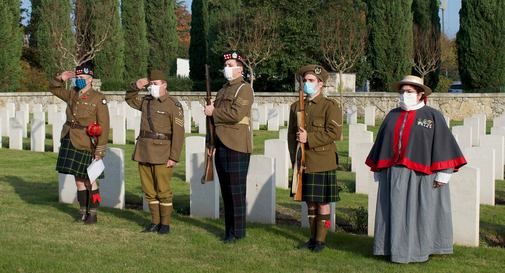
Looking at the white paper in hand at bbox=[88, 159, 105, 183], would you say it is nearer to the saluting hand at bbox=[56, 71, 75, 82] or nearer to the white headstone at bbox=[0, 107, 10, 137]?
the saluting hand at bbox=[56, 71, 75, 82]

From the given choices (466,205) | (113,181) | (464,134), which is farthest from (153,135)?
(464,134)

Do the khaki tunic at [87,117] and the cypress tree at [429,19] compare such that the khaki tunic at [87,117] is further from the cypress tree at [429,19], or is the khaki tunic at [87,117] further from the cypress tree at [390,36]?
the cypress tree at [429,19]

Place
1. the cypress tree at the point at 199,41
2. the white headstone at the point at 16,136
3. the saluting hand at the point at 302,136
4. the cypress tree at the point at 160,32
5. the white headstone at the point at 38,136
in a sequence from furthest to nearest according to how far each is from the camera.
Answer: the cypress tree at the point at 160,32 < the cypress tree at the point at 199,41 < the white headstone at the point at 16,136 < the white headstone at the point at 38,136 < the saluting hand at the point at 302,136

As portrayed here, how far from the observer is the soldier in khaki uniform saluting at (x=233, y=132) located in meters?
7.09

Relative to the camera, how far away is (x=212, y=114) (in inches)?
279

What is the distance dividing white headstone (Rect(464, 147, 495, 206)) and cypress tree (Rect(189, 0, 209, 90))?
29739 mm

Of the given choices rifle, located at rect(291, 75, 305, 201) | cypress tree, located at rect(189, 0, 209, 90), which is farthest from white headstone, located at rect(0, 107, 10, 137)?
cypress tree, located at rect(189, 0, 209, 90)

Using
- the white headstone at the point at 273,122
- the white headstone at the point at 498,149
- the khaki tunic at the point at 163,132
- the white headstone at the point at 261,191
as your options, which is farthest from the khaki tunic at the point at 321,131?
the white headstone at the point at 273,122

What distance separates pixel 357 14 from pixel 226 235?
88.1ft

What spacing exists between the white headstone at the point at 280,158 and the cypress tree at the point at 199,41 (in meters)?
28.2

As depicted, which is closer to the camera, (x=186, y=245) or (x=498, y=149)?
(x=186, y=245)

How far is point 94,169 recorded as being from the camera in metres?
8.15

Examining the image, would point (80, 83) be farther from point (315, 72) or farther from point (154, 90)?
point (315, 72)

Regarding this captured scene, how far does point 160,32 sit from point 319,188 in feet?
120
